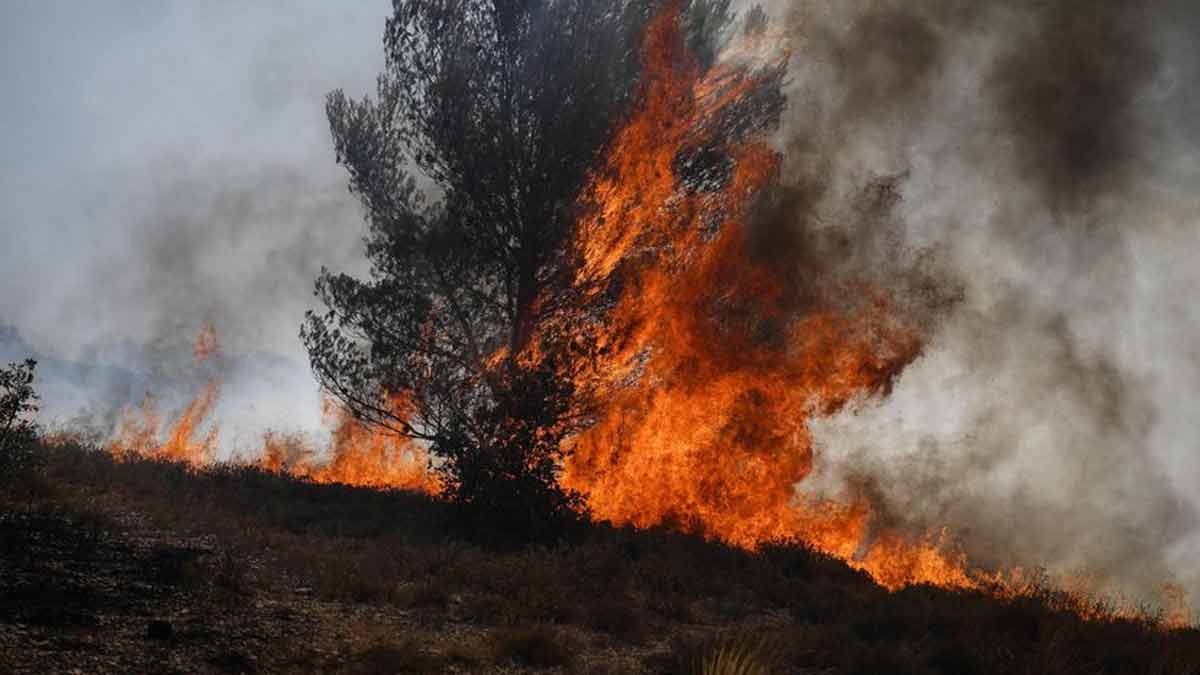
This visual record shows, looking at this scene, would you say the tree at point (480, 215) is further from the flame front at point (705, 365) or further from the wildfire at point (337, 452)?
the wildfire at point (337, 452)

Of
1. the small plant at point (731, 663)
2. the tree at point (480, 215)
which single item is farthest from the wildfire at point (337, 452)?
the small plant at point (731, 663)

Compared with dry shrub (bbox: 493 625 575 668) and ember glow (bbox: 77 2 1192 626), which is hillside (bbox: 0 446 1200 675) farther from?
ember glow (bbox: 77 2 1192 626)

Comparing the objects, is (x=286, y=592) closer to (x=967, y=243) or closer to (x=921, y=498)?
(x=921, y=498)

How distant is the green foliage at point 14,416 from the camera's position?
394 inches

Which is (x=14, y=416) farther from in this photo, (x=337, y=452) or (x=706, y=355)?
(x=337, y=452)

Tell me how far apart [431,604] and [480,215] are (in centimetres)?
931

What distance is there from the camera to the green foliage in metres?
10.0

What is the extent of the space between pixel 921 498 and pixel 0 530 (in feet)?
74.1

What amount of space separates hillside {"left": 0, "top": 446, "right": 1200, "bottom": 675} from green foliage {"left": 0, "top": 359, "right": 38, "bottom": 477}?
42cm

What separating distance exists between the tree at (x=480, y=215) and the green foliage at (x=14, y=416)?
6.79 m

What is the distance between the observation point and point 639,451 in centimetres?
1634

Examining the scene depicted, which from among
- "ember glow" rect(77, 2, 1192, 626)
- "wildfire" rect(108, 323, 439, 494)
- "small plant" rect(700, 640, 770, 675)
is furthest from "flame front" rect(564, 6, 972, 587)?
"small plant" rect(700, 640, 770, 675)

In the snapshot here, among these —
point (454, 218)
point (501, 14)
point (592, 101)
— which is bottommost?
point (454, 218)

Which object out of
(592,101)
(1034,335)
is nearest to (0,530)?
(592,101)
